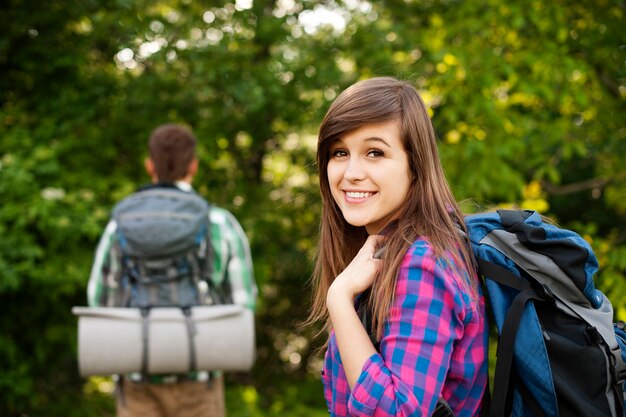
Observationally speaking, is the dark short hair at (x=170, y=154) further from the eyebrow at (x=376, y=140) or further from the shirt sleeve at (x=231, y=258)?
the eyebrow at (x=376, y=140)

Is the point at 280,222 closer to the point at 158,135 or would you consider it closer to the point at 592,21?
the point at 158,135

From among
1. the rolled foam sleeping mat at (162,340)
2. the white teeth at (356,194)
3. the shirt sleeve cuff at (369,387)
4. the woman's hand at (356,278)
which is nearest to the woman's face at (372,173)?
the white teeth at (356,194)

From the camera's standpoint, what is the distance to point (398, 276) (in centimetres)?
153

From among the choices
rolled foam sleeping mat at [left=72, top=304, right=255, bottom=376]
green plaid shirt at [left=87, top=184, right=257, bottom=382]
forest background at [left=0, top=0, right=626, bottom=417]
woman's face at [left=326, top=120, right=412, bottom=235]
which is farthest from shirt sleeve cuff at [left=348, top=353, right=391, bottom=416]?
forest background at [left=0, top=0, right=626, bottom=417]

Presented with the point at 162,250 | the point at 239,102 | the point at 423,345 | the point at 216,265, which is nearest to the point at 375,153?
the point at 423,345

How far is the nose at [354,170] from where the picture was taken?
1686mm

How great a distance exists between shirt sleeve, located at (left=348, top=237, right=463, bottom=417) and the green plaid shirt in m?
2.13

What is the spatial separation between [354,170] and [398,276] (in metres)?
0.29

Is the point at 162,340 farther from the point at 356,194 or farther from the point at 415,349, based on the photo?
the point at 415,349

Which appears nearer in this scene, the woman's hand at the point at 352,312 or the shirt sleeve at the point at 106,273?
the woman's hand at the point at 352,312

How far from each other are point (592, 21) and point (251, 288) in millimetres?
2989

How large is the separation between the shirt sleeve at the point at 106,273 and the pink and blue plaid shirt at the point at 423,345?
226cm

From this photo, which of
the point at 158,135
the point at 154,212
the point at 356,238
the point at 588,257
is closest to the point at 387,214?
the point at 356,238

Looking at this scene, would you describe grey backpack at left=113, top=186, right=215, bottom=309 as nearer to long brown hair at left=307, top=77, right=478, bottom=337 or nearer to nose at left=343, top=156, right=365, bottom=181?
long brown hair at left=307, top=77, right=478, bottom=337
